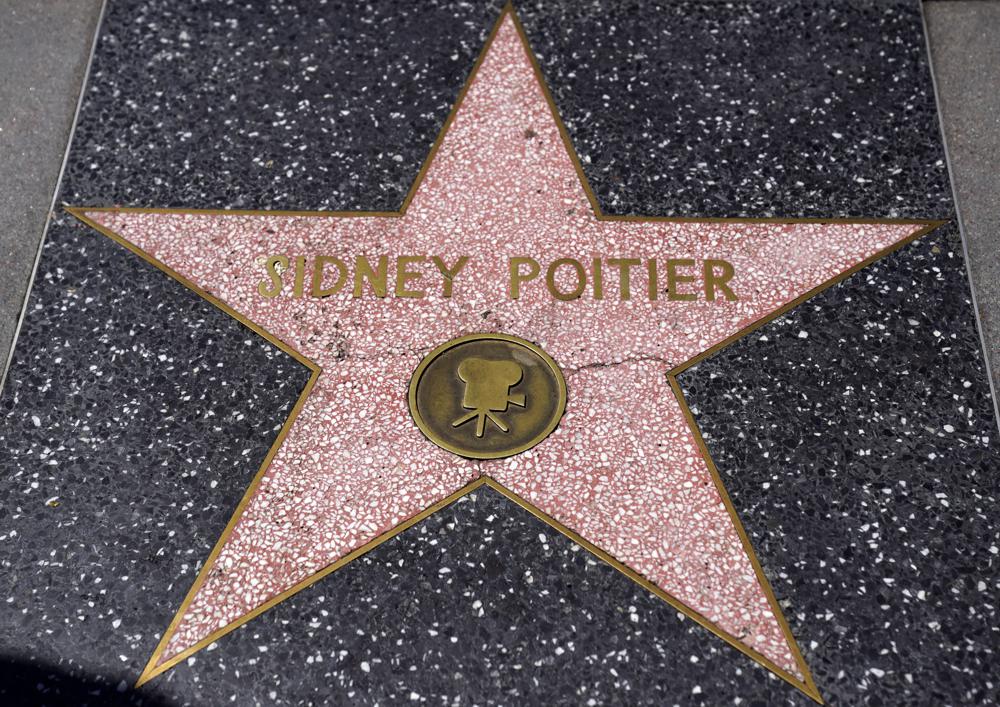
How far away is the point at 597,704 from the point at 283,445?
79 centimetres

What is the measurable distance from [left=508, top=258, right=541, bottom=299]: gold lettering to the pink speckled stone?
0.02m

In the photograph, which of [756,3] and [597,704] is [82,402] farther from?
[756,3]

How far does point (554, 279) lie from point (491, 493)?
0.51m

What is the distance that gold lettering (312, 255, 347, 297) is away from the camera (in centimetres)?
187

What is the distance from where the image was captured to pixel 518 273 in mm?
1896

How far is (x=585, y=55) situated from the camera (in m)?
2.16

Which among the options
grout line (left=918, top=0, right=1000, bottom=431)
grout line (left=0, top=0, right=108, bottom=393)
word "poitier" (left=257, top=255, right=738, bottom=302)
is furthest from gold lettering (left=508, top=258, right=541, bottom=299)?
grout line (left=0, top=0, right=108, bottom=393)

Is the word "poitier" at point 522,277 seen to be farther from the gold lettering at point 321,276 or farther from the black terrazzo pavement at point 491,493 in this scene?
the black terrazzo pavement at point 491,493

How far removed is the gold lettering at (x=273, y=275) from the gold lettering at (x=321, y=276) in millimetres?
71

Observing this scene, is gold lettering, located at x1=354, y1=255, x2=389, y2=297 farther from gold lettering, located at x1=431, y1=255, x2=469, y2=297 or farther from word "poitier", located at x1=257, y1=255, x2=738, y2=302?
gold lettering, located at x1=431, y1=255, x2=469, y2=297

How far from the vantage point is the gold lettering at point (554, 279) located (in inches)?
73.6

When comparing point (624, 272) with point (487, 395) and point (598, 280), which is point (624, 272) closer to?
point (598, 280)

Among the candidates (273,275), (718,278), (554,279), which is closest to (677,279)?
(718,278)

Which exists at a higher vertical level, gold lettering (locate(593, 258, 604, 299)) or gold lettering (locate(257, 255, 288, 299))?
gold lettering (locate(593, 258, 604, 299))
